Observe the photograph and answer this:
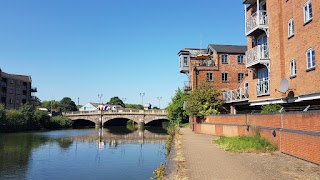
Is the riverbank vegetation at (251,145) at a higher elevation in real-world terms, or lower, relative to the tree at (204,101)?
lower

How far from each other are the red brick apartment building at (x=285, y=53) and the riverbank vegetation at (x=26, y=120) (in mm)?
48055

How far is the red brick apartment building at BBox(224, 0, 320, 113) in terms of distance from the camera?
57.8 feet

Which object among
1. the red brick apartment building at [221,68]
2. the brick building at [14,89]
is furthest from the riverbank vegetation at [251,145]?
the brick building at [14,89]

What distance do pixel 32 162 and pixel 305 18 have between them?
2091 centimetres

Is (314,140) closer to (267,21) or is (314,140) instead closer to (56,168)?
(267,21)

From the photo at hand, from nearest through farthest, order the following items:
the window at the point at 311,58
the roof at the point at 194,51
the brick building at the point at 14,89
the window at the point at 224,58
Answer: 1. the window at the point at 311,58
2. the window at the point at 224,58
3. the roof at the point at 194,51
4. the brick building at the point at 14,89

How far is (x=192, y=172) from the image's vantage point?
11109mm

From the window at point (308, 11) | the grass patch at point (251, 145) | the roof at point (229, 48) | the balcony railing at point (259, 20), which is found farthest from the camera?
the roof at point (229, 48)

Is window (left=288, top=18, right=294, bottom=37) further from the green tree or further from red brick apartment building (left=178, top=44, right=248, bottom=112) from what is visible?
the green tree

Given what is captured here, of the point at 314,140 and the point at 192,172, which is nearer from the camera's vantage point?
the point at 192,172

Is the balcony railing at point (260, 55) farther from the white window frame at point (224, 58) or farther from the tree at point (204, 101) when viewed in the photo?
the white window frame at point (224, 58)

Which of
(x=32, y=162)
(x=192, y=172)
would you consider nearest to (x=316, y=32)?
(x=192, y=172)

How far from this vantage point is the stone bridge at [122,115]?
79.7 metres

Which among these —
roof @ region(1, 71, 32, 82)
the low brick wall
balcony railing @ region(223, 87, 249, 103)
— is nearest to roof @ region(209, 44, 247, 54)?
balcony railing @ region(223, 87, 249, 103)
